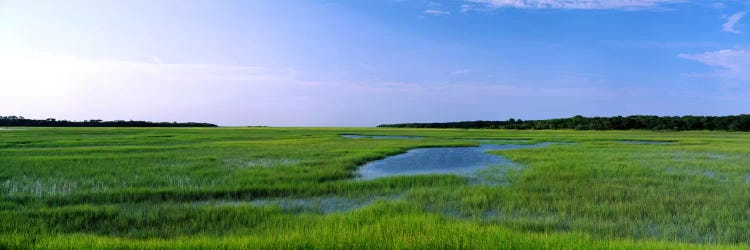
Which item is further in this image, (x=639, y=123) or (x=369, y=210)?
(x=639, y=123)

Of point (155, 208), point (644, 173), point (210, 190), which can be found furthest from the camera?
point (644, 173)

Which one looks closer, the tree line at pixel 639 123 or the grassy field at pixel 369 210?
the grassy field at pixel 369 210

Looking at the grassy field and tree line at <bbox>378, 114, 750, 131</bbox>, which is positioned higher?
A: tree line at <bbox>378, 114, 750, 131</bbox>

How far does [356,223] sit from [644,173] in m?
9.89

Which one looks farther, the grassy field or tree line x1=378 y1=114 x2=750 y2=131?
tree line x1=378 y1=114 x2=750 y2=131

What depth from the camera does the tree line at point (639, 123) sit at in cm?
6755

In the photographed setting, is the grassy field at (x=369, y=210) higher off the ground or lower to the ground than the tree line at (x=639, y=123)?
lower

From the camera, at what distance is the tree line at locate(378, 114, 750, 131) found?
222 feet

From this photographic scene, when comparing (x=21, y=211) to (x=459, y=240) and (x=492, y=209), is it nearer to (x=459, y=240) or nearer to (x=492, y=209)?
(x=459, y=240)

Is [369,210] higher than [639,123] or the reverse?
the reverse

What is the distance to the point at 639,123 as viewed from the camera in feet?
256

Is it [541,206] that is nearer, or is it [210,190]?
[541,206]

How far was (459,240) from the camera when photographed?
538 cm

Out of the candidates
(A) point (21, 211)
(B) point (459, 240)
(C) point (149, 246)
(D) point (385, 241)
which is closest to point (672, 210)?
(B) point (459, 240)
